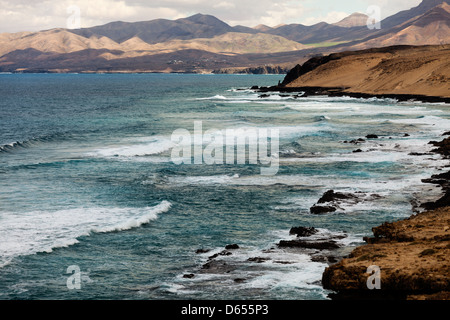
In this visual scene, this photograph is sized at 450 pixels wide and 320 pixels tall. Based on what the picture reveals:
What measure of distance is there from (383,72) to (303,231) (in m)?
98.4

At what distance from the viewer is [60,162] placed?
39.6 metres

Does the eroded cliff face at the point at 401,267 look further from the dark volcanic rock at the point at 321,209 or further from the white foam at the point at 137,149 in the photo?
the white foam at the point at 137,149

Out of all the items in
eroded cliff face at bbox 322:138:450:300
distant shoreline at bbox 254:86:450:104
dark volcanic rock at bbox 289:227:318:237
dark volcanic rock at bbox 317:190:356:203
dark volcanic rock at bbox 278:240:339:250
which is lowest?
dark volcanic rock at bbox 278:240:339:250

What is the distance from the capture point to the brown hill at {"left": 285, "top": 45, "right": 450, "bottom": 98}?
97625 mm

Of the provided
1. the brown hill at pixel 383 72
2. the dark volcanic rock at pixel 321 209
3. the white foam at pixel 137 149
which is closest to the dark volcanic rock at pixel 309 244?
the dark volcanic rock at pixel 321 209

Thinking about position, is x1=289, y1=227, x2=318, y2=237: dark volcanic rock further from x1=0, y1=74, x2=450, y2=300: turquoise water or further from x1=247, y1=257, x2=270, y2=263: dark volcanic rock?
x1=247, y1=257, x2=270, y2=263: dark volcanic rock

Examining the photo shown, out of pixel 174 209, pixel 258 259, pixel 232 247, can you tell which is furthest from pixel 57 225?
pixel 258 259

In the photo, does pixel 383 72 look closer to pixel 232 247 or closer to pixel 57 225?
pixel 57 225

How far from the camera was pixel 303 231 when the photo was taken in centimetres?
2167

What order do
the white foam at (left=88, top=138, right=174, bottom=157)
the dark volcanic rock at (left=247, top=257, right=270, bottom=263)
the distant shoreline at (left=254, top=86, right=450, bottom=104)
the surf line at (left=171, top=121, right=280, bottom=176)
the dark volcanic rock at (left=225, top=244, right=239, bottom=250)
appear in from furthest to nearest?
the distant shoreline at (left=254, top=86, right=450, bottom=104) → the white foam at (left=88, top=138, right=174, bottom=157) → the surf line at (left=171, top=121, right=280, bottom=176) → the dark volcanic rock at (left=225, top=244, right=239, bottom=250) → the dark volcanic rock at (left=247, top=257, right=270, bottom=263)

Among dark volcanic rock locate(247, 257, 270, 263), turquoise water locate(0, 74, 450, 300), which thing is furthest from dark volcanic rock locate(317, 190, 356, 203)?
dark volcanic rock locate(247, 257, 270, 263)

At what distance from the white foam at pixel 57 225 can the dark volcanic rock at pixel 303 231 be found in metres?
6.25

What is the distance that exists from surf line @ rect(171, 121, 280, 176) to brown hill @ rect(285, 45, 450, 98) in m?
45.8
